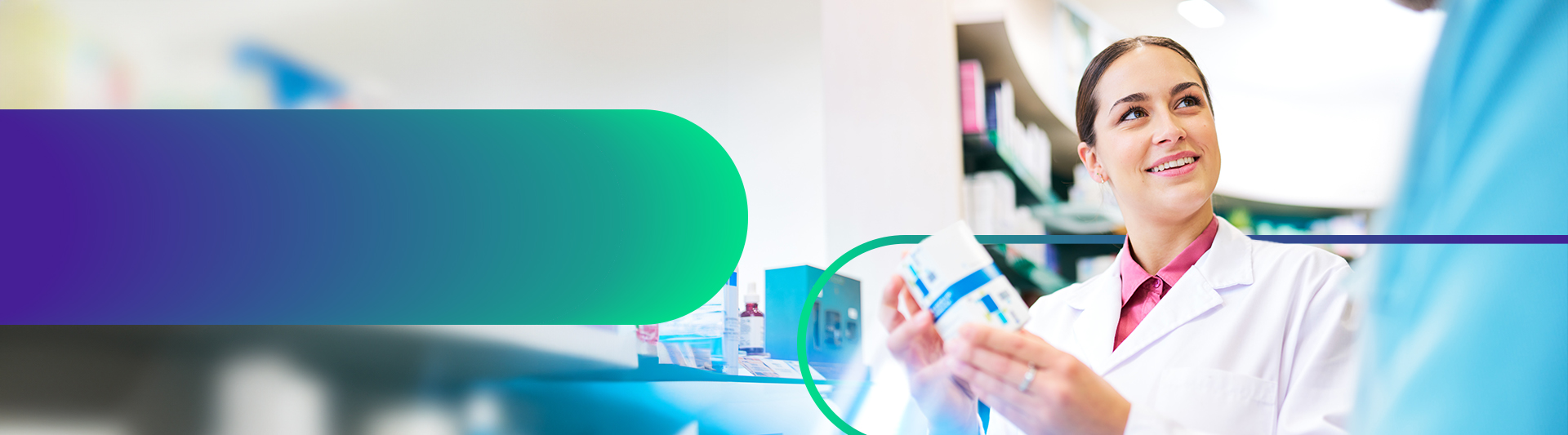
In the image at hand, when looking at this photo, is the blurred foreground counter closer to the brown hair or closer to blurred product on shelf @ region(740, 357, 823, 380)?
blurred product on shelf @ region(740, 357, 823, 380)

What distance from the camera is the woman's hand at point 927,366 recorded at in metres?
0.89

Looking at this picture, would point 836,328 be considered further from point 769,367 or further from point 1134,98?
point 1134,98

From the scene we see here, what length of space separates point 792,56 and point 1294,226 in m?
1.53

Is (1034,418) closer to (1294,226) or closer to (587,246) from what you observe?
(587,246)

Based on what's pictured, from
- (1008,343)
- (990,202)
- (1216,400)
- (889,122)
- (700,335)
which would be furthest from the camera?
(990,202)

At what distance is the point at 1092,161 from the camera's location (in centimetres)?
122

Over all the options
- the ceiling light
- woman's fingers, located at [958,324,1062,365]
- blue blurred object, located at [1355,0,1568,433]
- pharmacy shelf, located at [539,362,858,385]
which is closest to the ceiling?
the ceiling light

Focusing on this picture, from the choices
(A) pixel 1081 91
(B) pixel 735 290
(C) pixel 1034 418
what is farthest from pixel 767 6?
(C) pixel 1034 418

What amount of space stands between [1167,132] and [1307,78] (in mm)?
1243

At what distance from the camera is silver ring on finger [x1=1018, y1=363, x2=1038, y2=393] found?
0.85m

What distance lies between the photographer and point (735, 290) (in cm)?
151

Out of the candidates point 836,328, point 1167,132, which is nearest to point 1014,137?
point 1167,132

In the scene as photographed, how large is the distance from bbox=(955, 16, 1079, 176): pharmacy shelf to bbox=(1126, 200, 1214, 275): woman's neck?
926mm

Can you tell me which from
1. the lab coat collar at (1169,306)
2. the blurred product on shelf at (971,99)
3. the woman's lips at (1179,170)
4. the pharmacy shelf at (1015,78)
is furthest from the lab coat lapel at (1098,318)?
the pharmacy shelf at (1015,78)
